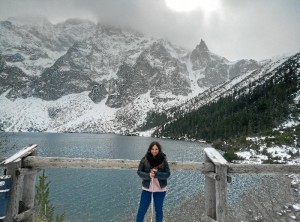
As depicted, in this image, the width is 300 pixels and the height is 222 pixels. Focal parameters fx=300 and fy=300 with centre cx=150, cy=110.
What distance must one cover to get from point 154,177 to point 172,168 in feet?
1.76

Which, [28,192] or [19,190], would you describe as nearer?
[19,190]

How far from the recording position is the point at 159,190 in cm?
661

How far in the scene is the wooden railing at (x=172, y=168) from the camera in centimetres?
609

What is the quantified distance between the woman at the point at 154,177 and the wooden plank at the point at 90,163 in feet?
0.78

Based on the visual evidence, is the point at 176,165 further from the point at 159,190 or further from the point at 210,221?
the point at 210,221

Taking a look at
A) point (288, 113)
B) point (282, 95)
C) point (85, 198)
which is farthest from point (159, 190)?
point (282, 95)

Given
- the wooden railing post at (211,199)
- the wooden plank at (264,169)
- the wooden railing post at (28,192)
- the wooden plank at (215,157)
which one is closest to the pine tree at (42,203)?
the wooden railing post at (28,192)

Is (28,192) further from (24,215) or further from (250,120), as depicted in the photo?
(250,120)

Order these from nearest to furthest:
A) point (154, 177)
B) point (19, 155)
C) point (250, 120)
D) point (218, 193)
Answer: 1. point (218, 193)
2. point (19, 155)
3. point (154, 177)
4. point (250, 120)

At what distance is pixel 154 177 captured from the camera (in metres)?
6.44

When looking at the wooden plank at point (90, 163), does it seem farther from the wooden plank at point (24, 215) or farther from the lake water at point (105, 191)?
the lake water at point (105, 191)

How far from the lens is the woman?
21.2ft

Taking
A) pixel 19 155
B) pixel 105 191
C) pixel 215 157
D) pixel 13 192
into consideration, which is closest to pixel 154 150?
pixel 215 157

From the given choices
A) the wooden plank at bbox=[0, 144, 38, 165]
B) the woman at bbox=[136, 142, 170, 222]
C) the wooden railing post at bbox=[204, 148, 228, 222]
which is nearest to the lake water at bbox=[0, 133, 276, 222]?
the wooden railing post at bbox=[204, 148, 228, 222]
